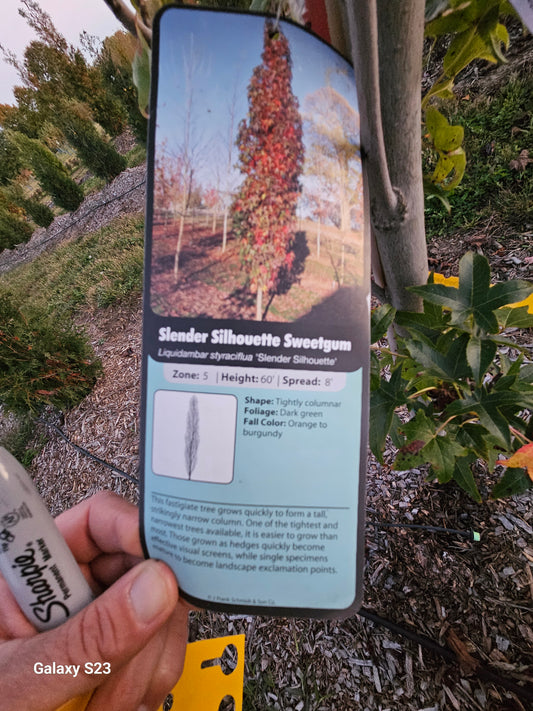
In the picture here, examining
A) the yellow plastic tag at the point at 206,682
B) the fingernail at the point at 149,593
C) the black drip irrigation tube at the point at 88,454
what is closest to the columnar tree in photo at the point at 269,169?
the fingernail at the point at 149,593

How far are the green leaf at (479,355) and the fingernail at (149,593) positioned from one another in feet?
1.76

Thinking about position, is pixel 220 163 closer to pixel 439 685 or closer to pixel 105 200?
pixel 439 685

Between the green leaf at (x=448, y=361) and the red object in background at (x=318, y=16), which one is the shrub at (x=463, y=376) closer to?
the green leaf at (x=448, y=361)

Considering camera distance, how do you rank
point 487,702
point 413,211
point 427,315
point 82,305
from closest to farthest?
1. point 413,211
2. point 427,315
3. point 487,702
4. point 82,305

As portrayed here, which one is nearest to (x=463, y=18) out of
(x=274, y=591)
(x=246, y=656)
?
(x=274, y=591)

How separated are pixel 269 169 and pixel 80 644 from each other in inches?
25.2

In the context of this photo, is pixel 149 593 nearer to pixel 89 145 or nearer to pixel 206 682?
pixel 206 682

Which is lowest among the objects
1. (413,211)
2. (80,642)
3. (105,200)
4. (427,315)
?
(80,642)

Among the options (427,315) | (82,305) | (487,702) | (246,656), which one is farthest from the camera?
(82,305)

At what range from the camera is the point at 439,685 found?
1.04 m

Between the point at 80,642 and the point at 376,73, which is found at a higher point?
the point at 376,73

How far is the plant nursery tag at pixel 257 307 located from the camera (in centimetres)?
40

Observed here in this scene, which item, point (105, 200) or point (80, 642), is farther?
point (105, 200)

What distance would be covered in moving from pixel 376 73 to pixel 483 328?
1.42ft
